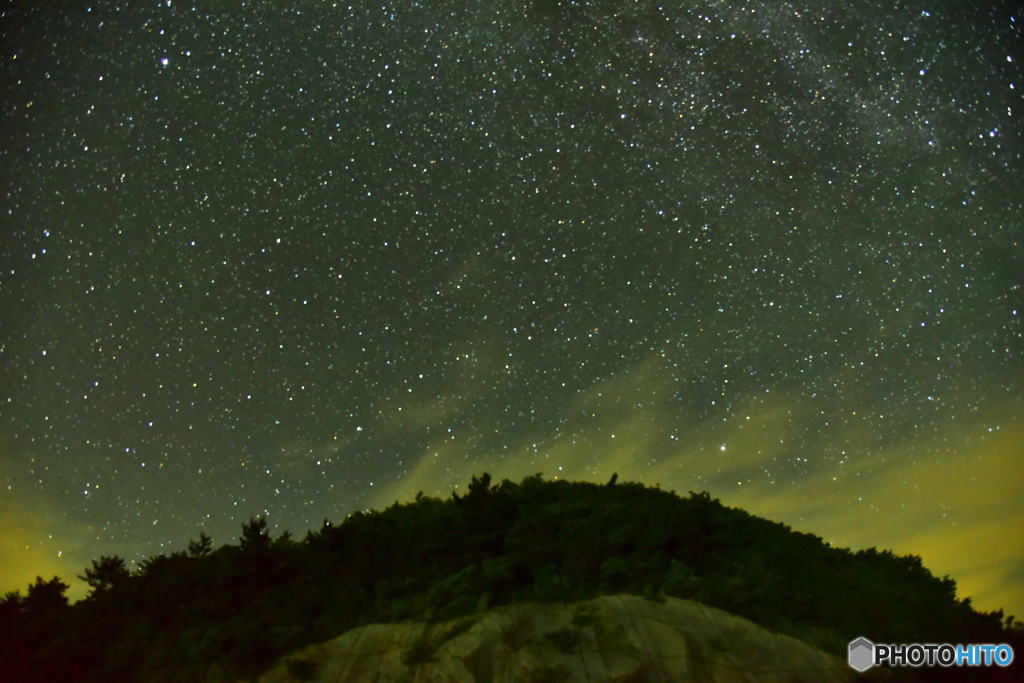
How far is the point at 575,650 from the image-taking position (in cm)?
1698

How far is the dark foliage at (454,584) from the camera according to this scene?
1898 centimetres

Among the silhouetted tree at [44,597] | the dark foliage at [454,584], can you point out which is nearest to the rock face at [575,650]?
the dark foliage at [454,584]

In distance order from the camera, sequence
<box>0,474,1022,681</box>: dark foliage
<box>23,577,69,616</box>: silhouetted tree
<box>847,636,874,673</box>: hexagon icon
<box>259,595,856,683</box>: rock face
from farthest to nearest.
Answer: <box>23,577,69,616</box>: silhouetted tree → <box>0,474,1022,681</box>: dark foliage → <box>847,636,874,673</box>: hexagon icon → <box>259,595,856,683</box>: rock face

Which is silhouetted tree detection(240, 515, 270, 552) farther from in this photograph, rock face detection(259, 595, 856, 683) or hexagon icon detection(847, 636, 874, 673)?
hexagon icon detection(847, 636, 874, 673)

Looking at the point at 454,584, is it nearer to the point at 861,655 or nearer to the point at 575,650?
the point at 575,650

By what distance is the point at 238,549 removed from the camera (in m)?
23.1

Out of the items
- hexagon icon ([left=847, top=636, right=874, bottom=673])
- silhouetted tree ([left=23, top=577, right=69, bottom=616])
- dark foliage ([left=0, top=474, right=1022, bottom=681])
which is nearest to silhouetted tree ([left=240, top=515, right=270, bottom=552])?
dark foliage ([left=0, top=474, right=1022, bottom=681])

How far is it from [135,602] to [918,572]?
2308cm

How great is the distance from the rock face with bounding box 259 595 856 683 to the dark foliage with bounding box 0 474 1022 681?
1.22ft

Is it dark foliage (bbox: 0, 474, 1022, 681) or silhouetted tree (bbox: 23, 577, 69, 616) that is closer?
dark foliage (bbox: 0, 474, 1022, 681)

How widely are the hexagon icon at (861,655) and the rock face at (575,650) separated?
0.37 meters

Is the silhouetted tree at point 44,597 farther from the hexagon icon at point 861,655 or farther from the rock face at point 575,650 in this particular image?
the hexagon icon at point 861,655

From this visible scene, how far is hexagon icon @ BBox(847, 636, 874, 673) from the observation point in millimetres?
18066

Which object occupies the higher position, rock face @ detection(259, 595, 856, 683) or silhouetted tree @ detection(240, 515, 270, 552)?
silhouetted tree @ detection(240, 515, 270, 552)
